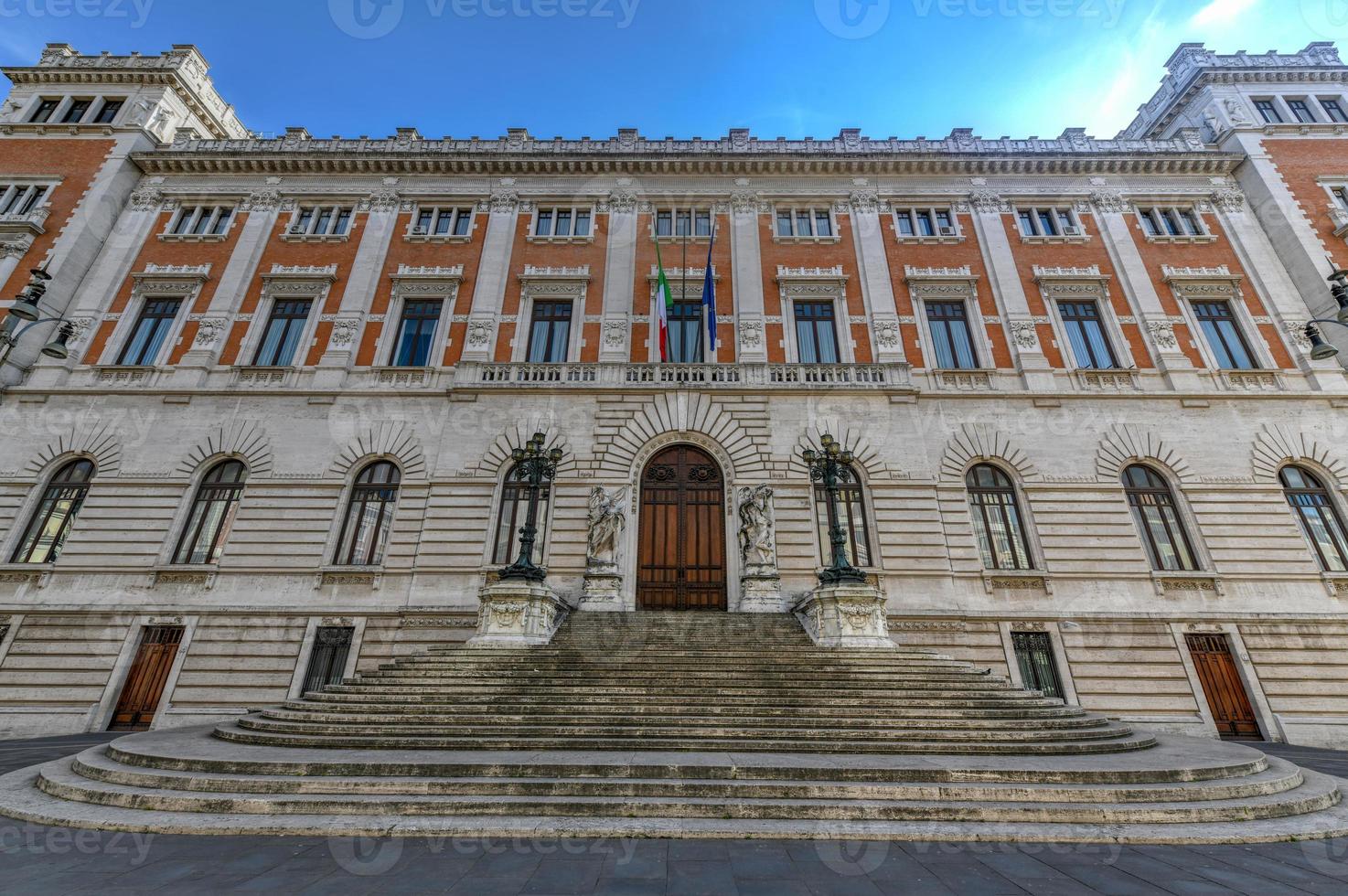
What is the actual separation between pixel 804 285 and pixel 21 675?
24.6m

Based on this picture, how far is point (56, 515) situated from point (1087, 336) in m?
32.2

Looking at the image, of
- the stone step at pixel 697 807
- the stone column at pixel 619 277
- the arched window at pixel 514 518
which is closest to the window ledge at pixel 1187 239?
the stone column at pixel 619 277

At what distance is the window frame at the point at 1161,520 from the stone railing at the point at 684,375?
278 inches

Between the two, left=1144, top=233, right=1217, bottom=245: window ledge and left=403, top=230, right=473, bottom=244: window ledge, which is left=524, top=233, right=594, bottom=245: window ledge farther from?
left=1144, top=233, right=1217, bottom=245: window ledge

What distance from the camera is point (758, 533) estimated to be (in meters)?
15.2

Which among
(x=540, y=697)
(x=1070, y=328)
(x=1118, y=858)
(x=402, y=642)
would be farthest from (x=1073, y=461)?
(x=402, y=642)

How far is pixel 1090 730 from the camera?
8906 mm

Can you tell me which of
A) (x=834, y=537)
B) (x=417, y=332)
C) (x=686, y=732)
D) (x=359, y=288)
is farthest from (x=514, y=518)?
(x=359, y=288)

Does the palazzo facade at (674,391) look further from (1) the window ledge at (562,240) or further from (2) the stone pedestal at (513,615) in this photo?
(2) the stone pedestal at (513,615)

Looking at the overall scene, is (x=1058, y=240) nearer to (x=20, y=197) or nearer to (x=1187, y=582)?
(x=1187, y=582)

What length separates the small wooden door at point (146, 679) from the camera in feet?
46.4

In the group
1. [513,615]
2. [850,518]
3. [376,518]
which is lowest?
[513,615]

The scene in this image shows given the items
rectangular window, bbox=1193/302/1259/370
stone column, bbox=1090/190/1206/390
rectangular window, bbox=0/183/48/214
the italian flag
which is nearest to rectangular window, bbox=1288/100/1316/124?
stone column, bbox=1090/190/1206/390

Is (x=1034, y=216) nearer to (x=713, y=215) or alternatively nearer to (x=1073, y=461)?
(x=1073, y=461)
